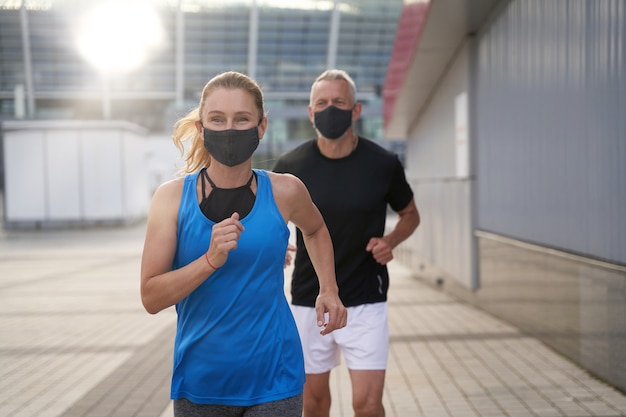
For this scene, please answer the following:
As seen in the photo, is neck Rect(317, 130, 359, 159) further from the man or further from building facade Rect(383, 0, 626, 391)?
building facade Rect(383, 0, 626, 391)

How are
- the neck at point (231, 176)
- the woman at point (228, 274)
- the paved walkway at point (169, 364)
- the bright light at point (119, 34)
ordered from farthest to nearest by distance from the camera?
the bright light at point (119, 34) → the paved walkway at point (169, 364) → the neck at point (231, 176) → the woman at point (228, 274)

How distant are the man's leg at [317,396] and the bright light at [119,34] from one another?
52.2 meters

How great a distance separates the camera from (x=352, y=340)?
12.3 ft

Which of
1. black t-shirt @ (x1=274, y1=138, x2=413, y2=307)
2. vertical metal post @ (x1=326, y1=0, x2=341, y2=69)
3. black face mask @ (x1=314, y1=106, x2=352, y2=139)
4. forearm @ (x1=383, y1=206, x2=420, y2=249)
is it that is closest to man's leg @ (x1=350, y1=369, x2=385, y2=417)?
black t-shirt @ (x1=274, y1=138, x2=413, y2=307)

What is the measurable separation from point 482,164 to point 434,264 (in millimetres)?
3669

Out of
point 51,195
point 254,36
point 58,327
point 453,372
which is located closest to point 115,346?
point 58,327

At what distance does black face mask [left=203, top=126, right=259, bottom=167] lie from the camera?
2402 millimetres

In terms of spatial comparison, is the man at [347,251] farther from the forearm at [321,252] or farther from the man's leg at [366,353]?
the forearm at [321,252]

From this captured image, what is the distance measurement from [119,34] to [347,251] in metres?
52.4

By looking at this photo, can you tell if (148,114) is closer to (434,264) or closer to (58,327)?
(434,264)

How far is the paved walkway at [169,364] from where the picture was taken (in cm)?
533

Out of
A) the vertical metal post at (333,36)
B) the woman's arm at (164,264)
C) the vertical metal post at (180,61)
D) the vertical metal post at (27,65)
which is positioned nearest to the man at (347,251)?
the woman's arm at (164,264)

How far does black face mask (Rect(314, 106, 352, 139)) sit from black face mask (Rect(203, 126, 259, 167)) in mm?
1415

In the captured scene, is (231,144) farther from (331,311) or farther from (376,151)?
(376,151)
